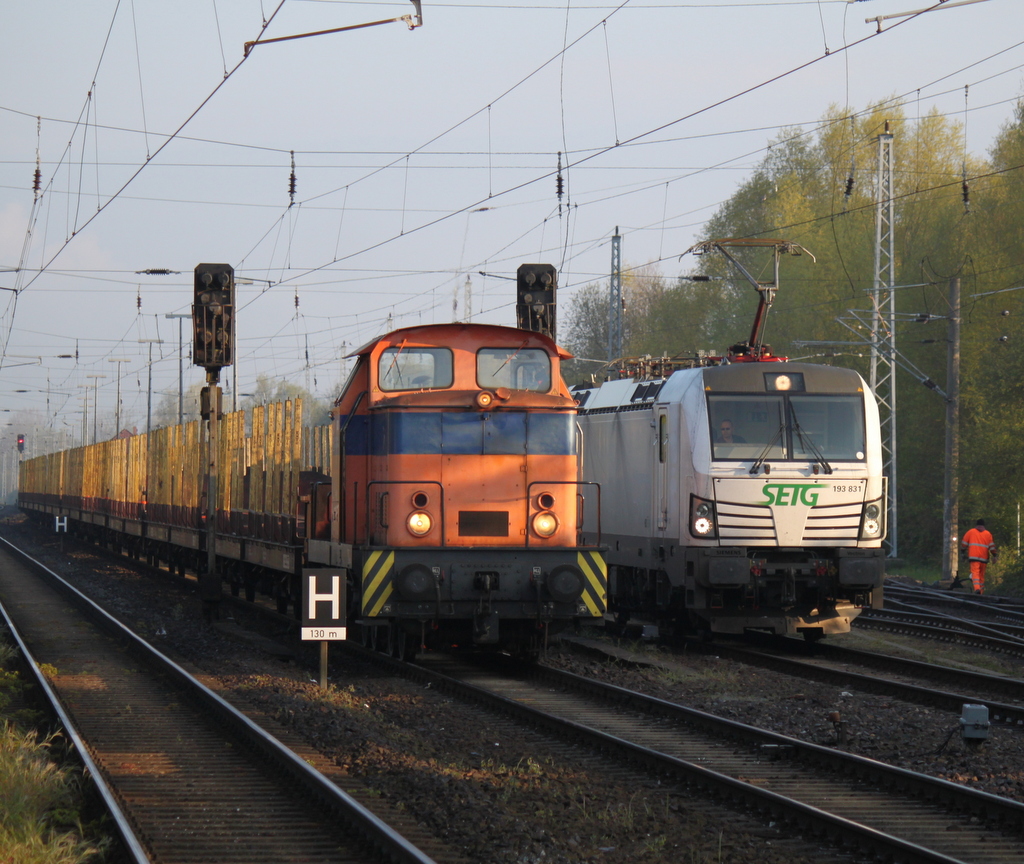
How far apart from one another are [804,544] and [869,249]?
107 feet

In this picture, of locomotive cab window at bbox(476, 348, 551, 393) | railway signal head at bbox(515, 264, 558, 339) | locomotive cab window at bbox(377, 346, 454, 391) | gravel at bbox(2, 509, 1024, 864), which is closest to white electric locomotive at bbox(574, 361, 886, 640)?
gravel at bbox(2, 509, 1024, 864)

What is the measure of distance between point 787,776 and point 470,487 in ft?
17.4

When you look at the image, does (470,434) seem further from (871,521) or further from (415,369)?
(871,521)

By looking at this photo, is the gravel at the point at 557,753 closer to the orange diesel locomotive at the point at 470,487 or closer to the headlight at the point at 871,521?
the orange diesel locomotive at the point at 470,487

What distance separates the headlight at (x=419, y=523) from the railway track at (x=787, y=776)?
1549mm

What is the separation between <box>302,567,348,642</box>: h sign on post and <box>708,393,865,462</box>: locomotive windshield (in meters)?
4.89

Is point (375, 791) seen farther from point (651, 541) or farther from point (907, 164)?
point (907, 164)

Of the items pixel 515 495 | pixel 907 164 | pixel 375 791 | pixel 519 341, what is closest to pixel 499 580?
pixel 515 495

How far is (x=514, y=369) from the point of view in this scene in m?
13.0

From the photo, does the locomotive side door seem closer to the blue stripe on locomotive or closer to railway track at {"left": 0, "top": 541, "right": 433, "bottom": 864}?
the blue stripe on locomotive

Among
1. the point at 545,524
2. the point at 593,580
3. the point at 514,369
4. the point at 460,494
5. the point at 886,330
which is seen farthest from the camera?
the point at 886,330

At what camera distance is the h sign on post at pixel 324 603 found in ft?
37.4

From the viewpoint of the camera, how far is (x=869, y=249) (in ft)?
145

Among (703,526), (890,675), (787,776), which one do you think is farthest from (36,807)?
(890,675)
